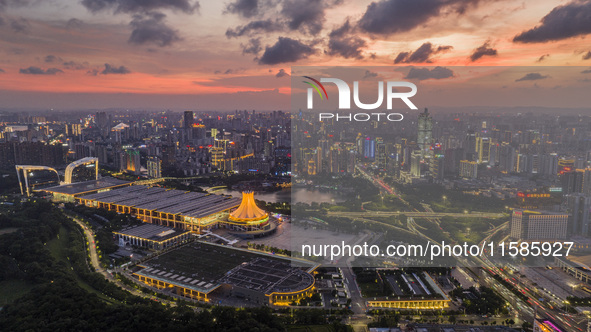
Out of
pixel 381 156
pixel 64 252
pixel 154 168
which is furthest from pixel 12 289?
pixel 154 168

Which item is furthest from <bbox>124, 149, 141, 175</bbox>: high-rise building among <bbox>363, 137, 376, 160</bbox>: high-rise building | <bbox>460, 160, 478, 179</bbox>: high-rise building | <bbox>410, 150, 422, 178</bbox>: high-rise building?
<bbox>460, 160, 478, 179</bbox>: high-rise building

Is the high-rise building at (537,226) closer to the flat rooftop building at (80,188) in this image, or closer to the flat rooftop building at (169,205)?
the flat rooftop building at (169,205)

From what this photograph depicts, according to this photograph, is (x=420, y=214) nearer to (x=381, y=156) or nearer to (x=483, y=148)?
(x=381, y=156)

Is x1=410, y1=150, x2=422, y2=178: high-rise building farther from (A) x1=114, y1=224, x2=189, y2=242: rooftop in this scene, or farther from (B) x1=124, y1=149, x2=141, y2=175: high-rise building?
(B) x1=124, y1=149, x2=141, y2=175: high-rise building

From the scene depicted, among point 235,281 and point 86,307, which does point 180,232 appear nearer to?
point 235,281

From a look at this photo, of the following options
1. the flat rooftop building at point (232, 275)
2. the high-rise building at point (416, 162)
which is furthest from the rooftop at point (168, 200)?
the high-rise building at point (416, 162)

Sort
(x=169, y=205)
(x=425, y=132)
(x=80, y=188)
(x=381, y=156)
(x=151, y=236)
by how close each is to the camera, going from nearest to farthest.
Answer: (x=425, y=132) → (x=381, y=156) → (x=151, y=236) → (x=169, y=205) → (x=80, y=188)
